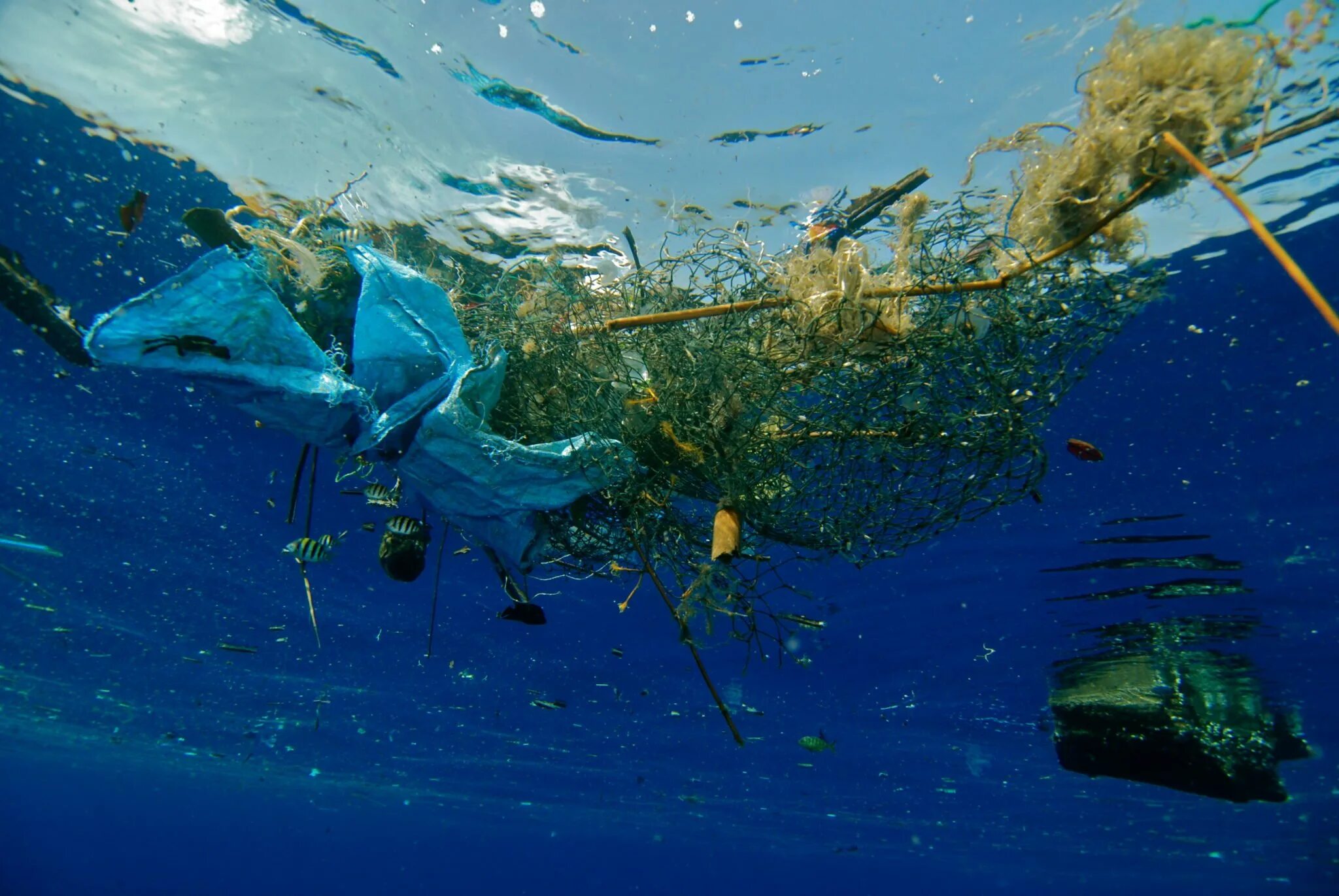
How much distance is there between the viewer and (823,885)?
12281 centimetres

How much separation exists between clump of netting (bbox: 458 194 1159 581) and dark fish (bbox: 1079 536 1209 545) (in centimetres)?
1094

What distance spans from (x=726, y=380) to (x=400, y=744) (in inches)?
1590

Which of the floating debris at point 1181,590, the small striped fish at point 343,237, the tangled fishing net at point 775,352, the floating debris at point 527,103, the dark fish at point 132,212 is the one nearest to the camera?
the tangled fishing net at point 775,352

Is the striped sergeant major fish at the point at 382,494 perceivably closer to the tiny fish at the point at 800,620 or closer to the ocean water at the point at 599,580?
the ocean water at the point at 599,580

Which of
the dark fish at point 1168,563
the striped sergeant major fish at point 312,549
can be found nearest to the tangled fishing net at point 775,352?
the striped sergeant major fish at point 312,549

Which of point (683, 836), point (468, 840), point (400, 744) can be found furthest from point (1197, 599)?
point (468, 840)

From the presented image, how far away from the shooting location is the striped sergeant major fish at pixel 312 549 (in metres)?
6.06

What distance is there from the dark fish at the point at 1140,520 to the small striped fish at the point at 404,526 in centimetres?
1366

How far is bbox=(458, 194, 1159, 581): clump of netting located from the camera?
396 centimetres

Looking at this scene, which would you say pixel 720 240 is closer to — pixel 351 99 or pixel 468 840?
pixel 351 99

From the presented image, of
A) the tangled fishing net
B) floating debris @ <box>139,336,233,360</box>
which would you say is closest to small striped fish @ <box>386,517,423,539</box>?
the tangled fishing net

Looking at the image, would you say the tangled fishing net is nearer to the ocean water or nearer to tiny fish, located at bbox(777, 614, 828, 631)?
tiny fish, located at bbox(777, 614, 828, 631)

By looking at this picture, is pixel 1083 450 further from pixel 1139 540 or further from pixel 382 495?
pixel 1139 540

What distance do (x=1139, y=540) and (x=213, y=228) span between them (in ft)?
55.5
